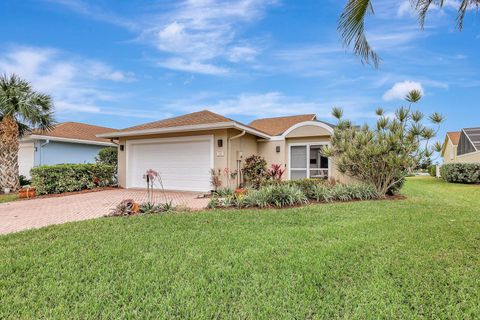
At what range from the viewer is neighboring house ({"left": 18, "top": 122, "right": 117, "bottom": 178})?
1797 cm

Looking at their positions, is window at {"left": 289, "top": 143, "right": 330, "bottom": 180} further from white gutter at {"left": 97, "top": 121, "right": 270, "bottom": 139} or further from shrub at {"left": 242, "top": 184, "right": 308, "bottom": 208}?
shrub at {"left": 242, "top": 184, "right": 308, "bottom": 208}

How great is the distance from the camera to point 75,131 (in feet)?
68.1

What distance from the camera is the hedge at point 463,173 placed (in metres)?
19.8

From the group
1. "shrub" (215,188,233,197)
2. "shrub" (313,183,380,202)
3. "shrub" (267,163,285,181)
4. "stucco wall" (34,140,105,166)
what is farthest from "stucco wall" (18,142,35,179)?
"shrub" (313,183,380,202)

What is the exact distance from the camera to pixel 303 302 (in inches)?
119

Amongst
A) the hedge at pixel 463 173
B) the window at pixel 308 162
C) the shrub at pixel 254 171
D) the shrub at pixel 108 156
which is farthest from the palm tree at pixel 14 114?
the hedge at pixel 463 173

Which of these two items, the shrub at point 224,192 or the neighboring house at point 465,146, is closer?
the shrub at point 224,192

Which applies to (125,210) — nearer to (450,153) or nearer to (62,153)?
(62,153)

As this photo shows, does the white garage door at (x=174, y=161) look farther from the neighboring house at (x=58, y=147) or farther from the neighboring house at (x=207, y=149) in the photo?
the neighboring house at (x=58, y=147)

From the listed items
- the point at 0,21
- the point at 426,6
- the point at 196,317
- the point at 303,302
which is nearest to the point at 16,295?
the point at 196,317

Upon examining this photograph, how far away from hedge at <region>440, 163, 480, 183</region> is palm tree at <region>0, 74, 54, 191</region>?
29109 millimetres

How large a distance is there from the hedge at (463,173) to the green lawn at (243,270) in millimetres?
18196

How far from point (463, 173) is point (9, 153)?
30.7 metres

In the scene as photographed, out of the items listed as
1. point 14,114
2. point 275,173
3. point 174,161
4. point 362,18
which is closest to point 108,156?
point 14,114
